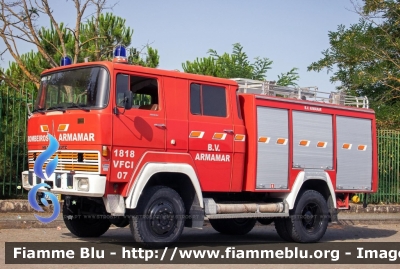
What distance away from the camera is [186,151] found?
10.1 metres

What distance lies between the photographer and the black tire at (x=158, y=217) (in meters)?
9.45

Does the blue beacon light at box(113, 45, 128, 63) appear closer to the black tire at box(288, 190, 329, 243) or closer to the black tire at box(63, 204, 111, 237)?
the black tire at box(63, 204, 111, 237)

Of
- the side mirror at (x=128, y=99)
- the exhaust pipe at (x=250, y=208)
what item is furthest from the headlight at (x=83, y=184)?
the exhaust pipe at (x=250, y=208)

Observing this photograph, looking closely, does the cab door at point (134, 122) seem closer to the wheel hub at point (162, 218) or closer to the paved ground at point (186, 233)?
the wheel hub at point (162, 218)

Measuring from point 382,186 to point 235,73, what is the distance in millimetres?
8575

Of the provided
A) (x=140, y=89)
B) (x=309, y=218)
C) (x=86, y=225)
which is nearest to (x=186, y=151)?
(x=140, y=89)

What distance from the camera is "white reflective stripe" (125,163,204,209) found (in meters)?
9.29

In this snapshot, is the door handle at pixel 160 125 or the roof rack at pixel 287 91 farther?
the roof rack at pixel 287 91

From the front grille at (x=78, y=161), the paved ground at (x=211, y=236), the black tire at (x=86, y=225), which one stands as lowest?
the paved ground at (x=211, y=236)

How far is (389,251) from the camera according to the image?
36.0 feet

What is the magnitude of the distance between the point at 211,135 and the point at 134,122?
1473mm

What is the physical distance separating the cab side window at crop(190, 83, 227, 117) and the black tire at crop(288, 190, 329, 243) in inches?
91.1

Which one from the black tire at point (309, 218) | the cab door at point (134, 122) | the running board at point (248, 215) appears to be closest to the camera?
the cab door at point (134, 122)

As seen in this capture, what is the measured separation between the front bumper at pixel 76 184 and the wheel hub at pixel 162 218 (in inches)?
35.4
